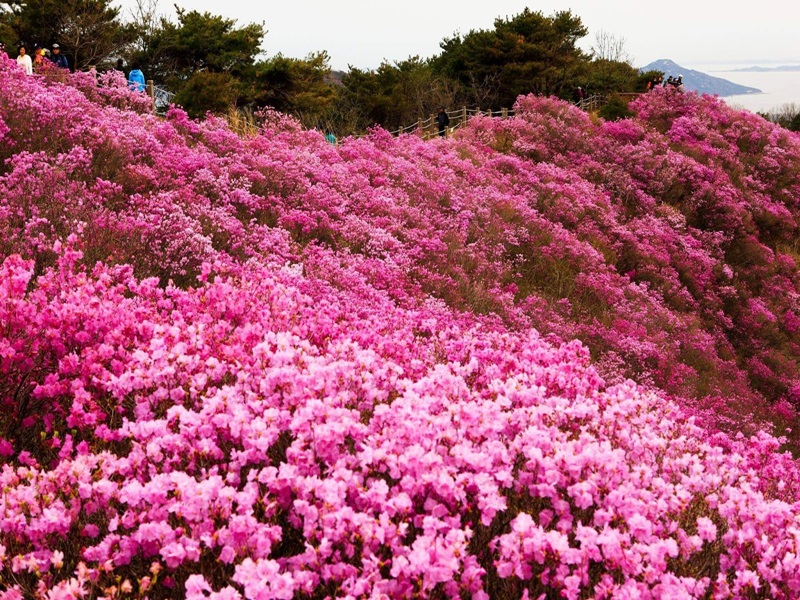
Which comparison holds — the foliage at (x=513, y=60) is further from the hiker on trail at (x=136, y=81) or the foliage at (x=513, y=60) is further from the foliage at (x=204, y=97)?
the hiker on trail at (x=136, y=81)

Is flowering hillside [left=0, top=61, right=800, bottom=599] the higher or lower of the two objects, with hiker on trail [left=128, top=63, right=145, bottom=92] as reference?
lower

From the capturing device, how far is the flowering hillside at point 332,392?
10.4 ft

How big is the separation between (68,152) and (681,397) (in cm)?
1219

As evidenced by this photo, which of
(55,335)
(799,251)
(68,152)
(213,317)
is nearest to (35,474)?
(55,335)

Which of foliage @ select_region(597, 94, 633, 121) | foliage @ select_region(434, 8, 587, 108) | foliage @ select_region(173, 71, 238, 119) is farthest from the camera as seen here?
foliage @ select_region(434, 8, 587, 108)

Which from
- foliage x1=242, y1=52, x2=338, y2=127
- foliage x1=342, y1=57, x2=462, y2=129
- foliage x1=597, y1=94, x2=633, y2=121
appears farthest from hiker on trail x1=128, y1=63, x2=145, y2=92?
foliage x1=597, y1=94, x2=633, y2=121

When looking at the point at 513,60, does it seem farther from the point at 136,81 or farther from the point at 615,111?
the point at 136,81

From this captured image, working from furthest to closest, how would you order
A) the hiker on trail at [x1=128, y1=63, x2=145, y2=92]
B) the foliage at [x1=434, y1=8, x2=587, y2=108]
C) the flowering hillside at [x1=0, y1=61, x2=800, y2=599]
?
1. the foliage at [x1=434, y1=8, x2=587, y2=108]
2. the hiker on trail at [x1=128, y1=63, x2=145, y2=92]
3. the flowering hillside at [x1=0, y1=61, x2=800, y2=599]

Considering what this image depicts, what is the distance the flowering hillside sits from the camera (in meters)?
3.17

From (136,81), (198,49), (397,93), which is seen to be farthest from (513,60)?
(136,81)

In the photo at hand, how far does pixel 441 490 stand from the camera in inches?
132

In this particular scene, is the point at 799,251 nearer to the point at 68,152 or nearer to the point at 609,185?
the point at 609,185

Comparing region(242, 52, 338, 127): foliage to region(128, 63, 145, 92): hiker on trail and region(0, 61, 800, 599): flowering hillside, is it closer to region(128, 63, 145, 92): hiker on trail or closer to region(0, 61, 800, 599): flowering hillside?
region(128, 63, 145, 92): hiker on trail

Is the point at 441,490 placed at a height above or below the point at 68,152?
below
